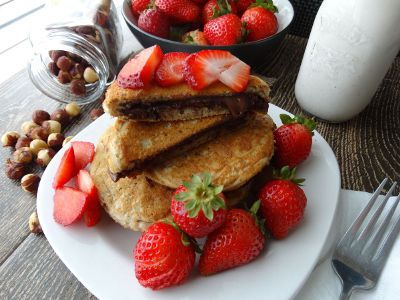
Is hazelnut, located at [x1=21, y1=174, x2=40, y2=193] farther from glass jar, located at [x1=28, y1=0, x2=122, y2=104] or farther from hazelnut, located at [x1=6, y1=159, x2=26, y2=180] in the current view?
glass jar, located at [x1=28, y1=0, x2=122, y2=104]

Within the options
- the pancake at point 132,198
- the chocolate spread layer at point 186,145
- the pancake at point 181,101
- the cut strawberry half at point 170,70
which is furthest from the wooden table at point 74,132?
the cut strawberry half at point 170,70

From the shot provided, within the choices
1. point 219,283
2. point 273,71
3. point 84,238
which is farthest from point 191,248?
point 273,71

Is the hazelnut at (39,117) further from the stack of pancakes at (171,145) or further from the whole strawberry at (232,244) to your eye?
the whole strawberry at (232,244)

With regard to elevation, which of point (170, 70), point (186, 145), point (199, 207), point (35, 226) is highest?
point (170, 70)

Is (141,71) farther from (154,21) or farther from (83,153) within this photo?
(154,21)

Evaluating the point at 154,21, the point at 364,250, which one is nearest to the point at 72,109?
the point at 154,21

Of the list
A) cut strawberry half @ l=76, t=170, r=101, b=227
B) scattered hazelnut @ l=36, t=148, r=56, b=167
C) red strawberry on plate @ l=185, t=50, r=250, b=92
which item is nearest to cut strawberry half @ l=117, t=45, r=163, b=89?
red strawberry on plate @ l=185, t=50, r=250, b=92
